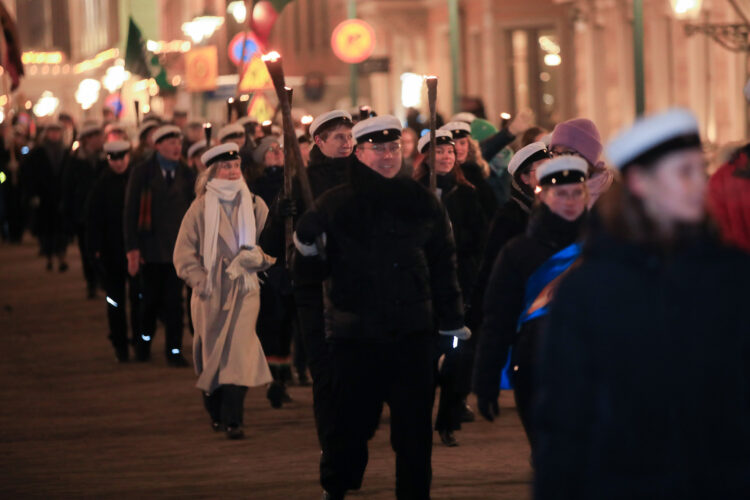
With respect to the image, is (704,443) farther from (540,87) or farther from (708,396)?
(540,87)

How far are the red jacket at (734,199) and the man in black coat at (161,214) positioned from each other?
800 cm

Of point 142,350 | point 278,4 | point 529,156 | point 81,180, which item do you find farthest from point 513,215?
point 81,180

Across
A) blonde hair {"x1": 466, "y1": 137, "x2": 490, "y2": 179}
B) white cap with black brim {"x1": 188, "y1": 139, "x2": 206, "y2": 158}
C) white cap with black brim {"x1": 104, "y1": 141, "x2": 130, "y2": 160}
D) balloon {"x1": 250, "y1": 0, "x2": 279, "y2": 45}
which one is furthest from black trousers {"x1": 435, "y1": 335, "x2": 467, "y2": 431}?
balloon {"x1": 250, "y1": 0, "x2": 279, "y2": 45}

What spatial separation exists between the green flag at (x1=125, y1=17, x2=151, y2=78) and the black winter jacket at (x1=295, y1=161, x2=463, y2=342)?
19.4 metres

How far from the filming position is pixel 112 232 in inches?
599

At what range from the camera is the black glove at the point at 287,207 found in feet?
28.2

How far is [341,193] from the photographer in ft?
24.1

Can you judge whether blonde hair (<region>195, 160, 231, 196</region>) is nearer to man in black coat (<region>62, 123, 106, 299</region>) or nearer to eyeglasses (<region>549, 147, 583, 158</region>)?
eyeglasses (<region>549, 147, 583, 158</region>)

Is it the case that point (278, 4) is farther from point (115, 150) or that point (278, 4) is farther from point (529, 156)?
point (529, 156)

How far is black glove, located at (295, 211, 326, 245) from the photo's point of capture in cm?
730

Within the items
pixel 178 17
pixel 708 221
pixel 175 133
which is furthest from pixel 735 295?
pixel 178 17

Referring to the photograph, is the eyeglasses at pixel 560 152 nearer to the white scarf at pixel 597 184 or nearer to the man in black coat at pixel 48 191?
the white scarf at pixel 597 184

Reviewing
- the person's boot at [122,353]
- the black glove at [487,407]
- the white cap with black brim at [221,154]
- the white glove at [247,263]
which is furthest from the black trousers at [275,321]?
the black glove at [487,407]

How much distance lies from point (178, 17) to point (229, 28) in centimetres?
1442
